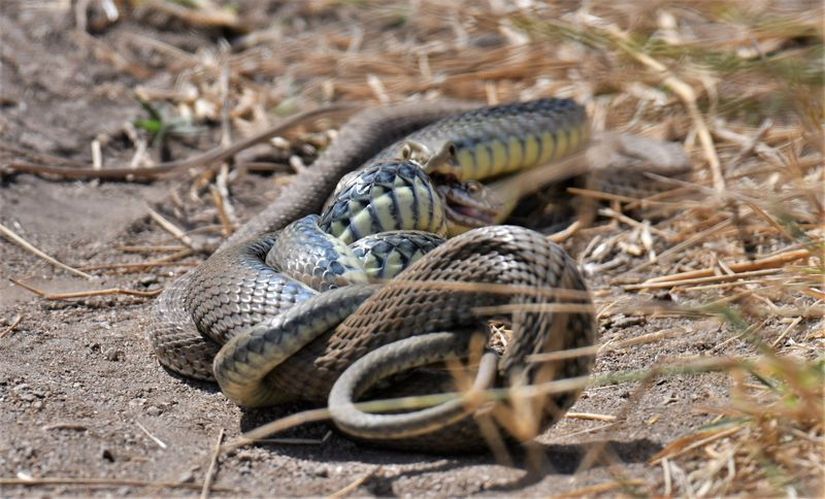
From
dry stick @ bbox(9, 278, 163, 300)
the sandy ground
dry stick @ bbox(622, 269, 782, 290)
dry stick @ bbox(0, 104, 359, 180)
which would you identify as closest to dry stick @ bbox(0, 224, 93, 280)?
the sandy ground

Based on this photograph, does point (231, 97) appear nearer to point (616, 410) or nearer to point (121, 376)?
point (121, 376)

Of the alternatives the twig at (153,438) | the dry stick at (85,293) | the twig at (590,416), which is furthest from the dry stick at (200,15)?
the twig at (590,416)

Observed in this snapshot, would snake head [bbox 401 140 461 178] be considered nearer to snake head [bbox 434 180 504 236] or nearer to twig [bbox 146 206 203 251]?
snake head [bbox 434 180 504 236]

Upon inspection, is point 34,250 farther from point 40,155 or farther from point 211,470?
point 211,470

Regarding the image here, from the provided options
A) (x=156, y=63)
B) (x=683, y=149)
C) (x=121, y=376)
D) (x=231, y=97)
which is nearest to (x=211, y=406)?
(x=121, y=376)

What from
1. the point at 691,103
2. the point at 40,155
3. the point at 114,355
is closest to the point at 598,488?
the point at 114,355

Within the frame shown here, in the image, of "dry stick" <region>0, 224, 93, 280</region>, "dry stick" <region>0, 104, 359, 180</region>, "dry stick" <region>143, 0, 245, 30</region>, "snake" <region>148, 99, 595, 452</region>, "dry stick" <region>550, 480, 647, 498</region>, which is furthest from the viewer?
"dry stick" <region>143, 0, 245, 30</region>
